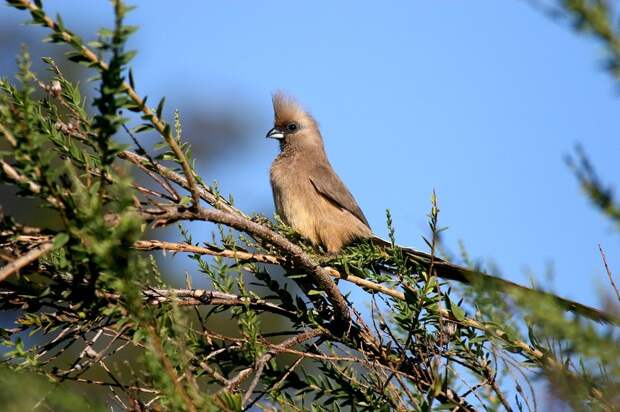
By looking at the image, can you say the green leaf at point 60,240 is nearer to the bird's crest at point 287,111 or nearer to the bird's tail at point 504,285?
the bird's tail at point 504,285

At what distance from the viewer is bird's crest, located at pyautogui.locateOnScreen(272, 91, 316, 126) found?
752 centimetres

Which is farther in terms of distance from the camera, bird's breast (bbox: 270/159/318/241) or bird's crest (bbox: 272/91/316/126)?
bird's crest (bbox: 272/91/316/126)

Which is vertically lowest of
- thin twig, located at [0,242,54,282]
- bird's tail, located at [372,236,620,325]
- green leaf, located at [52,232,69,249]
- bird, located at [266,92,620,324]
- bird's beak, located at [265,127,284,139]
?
thin twig, located at [0,242,54,282]

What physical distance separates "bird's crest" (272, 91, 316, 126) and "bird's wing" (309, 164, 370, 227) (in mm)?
866

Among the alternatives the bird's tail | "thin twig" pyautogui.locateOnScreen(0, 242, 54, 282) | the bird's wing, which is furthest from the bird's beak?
"thin twig" pyautogui.locateOnScreen(0, 242, 54, 282)

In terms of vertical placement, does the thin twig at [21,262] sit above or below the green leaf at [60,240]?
below

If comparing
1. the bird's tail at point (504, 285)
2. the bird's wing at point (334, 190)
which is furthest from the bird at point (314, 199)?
the bird's tail at point (504, 285)

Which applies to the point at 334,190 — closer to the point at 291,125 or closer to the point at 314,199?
the point at 314,199

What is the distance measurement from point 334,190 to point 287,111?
4.30ft

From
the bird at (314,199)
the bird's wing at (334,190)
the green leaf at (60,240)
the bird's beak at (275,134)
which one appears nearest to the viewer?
the green leaf at (60,240)

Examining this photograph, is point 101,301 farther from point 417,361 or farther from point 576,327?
point 576,327

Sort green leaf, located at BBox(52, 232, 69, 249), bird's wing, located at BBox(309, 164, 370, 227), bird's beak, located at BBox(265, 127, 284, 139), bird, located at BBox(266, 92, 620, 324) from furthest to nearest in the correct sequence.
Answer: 1. bird's beak, located at BBox(265, 127, 284, 139)
2. bird's wing, located at BBox(309, 164, 370, 227)
3. bird, located at BBox(266, 92, 620, 324)
4. green leaf, located at BBox(52, 232, 69, 249)

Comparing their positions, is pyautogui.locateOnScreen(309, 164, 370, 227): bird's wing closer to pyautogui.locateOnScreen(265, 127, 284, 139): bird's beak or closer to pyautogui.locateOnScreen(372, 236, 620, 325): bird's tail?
pyautogui.locateOnScreen(265, 127, 284, 139): bird's beak

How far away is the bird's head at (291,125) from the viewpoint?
7.41 m
